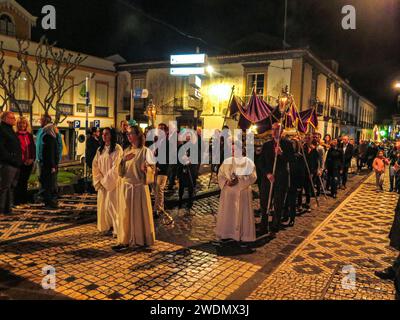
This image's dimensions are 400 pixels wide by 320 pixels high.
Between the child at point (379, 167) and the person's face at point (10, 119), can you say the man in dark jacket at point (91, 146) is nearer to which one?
the person's face at point (10, 119)

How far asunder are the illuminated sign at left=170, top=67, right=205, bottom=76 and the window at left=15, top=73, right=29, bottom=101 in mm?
9843

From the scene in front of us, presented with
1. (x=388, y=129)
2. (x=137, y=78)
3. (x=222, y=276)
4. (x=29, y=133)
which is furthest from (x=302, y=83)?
(x=388, y=129)

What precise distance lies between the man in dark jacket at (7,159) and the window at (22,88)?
56.9 ft

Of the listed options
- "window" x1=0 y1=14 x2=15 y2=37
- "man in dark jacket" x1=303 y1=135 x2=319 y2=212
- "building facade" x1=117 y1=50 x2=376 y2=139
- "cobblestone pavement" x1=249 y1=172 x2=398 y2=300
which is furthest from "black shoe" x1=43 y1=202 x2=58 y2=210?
"window" x1=0 y1=14 x2=15 y2=37

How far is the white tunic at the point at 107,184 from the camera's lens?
20.2 ft

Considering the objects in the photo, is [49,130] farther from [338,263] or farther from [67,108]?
[67,108]

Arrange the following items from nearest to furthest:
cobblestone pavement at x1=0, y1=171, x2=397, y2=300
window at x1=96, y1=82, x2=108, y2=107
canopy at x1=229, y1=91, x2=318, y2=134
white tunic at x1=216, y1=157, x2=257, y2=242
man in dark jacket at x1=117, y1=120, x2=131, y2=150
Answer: cobblestone pavement at x1=0, y1=171, x2=397, y2=300 < white tunic at x1=216, y1=157, x2=257, y2=242 < man in dark jacket at x1=117, y1=120, x2=131, y2=150 < canopy at x1=229, y1=91, x2=318, y2=134 < window at x1=96, y1=82, x2=108, y2=107

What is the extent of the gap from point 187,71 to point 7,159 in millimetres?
19982

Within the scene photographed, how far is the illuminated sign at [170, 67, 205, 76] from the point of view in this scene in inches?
988

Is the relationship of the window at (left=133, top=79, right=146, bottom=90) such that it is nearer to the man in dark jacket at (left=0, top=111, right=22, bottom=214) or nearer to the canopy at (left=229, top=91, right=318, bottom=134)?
the canopy at (left=229, top=91, right=318, bottom=134)

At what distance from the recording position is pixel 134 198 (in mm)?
5648

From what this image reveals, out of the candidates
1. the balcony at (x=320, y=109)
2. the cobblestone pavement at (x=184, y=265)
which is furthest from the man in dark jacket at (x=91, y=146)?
the balcony at (x=320, y=109)

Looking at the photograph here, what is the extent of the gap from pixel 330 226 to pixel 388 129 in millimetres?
48598

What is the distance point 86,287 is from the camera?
4.25 meters
